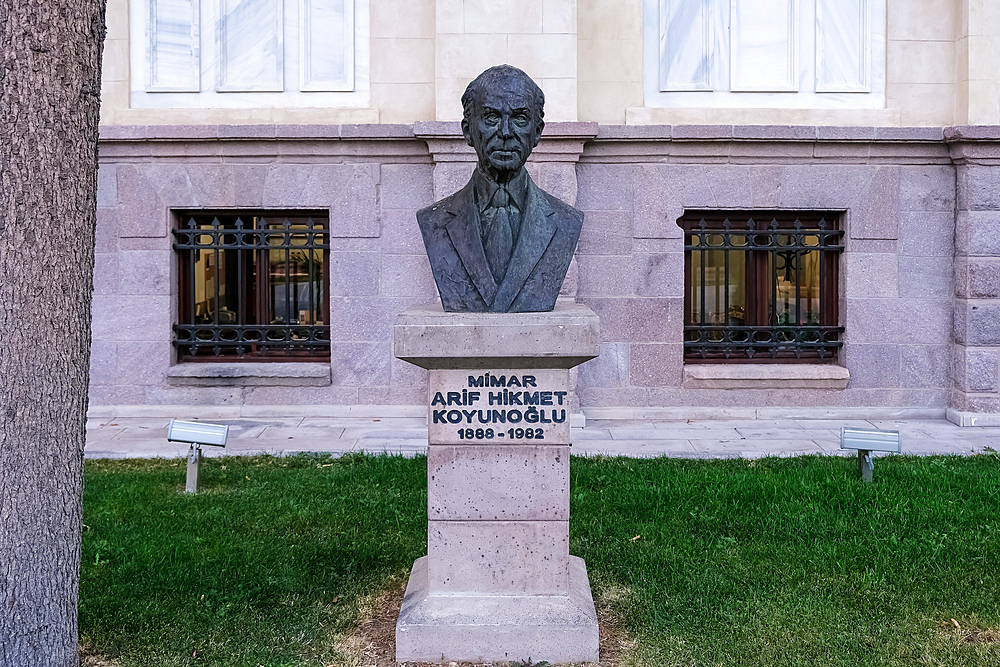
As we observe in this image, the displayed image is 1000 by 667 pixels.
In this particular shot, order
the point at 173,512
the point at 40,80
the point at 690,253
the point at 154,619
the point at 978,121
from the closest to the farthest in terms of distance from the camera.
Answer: the point at 40,80, the point at 154,619, the point at 173,512, the point at 978,121, the point at 690,253

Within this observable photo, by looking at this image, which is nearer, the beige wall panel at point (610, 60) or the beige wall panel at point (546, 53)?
the beige wall panel at point (546, 53)

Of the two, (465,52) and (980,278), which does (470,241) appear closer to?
(465,52)

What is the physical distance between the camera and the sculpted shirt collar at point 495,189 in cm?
404

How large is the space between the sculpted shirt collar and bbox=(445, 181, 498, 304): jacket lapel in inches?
1.8

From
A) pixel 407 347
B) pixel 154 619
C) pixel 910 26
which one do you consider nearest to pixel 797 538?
pixel 407 347

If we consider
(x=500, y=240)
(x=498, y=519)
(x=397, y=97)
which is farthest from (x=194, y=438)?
(x=397, y=97)

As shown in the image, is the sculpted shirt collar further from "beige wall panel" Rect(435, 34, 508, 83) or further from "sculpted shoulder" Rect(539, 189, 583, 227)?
"beige wall panel" Rect(435, 34, 508, 83)

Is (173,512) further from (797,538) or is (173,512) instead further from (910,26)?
(910,26)

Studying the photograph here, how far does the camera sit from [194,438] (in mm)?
6242

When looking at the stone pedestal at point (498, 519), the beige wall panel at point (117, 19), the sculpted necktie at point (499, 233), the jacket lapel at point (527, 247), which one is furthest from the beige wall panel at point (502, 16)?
the stone pedestal at point (498, 519)

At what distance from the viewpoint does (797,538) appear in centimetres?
516

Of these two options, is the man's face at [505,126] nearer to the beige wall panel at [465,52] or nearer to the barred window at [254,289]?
the beige wall panel at [465,52]

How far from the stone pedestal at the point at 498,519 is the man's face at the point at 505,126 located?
2.23ft

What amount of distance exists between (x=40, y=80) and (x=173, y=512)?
3218 millimetres
